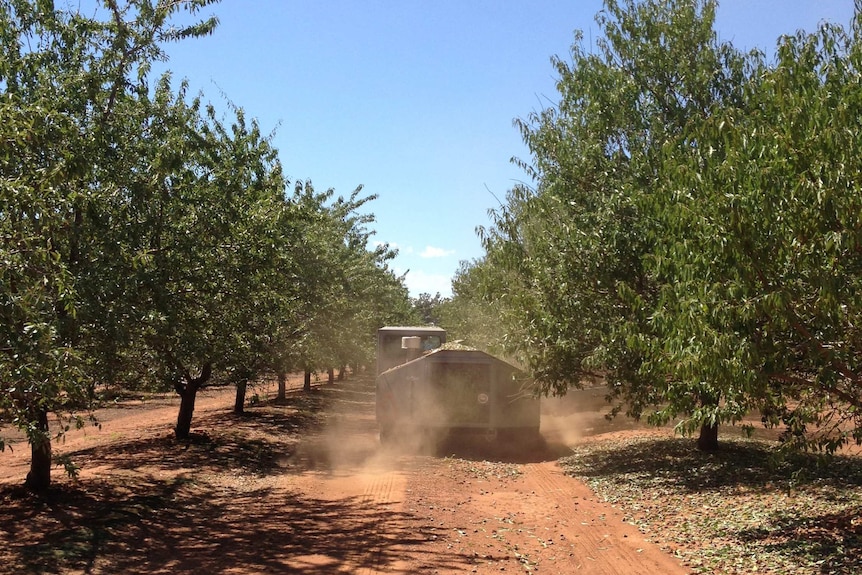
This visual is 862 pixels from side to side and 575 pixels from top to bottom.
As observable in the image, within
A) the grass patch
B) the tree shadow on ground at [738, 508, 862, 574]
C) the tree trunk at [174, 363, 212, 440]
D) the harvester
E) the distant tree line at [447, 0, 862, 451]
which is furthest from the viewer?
the tree trunk at [174, 363, 212, 440]

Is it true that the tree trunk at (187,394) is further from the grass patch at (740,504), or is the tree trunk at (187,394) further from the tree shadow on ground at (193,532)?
the grass patch at (740,504)

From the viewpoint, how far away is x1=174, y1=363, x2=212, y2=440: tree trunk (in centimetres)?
1817

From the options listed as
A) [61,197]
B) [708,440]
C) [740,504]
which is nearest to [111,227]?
[61,197]

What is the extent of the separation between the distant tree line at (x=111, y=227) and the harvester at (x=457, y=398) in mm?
3789

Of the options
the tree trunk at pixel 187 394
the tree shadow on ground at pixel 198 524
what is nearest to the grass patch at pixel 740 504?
the tree shadow on ground at pixel 198 524

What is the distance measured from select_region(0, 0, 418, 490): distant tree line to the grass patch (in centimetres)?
752

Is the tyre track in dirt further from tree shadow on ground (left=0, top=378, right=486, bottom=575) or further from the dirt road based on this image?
tree shadow on ground (left=0, top=378, right=486, bottom=575)

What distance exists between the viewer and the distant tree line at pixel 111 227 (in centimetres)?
759

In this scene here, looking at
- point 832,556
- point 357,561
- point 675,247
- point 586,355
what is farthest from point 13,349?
point 586,355

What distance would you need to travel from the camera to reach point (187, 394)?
18.5 meters

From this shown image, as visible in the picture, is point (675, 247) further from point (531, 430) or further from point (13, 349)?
point (531, 430)

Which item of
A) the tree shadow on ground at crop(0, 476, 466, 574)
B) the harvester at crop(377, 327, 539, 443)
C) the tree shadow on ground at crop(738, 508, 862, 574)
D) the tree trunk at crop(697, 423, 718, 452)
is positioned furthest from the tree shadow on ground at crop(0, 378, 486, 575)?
the tree trunk at crop(697, 423, 718, 452)

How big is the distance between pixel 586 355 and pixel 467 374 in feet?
13.3

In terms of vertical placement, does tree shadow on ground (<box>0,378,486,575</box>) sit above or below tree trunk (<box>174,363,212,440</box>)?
below
